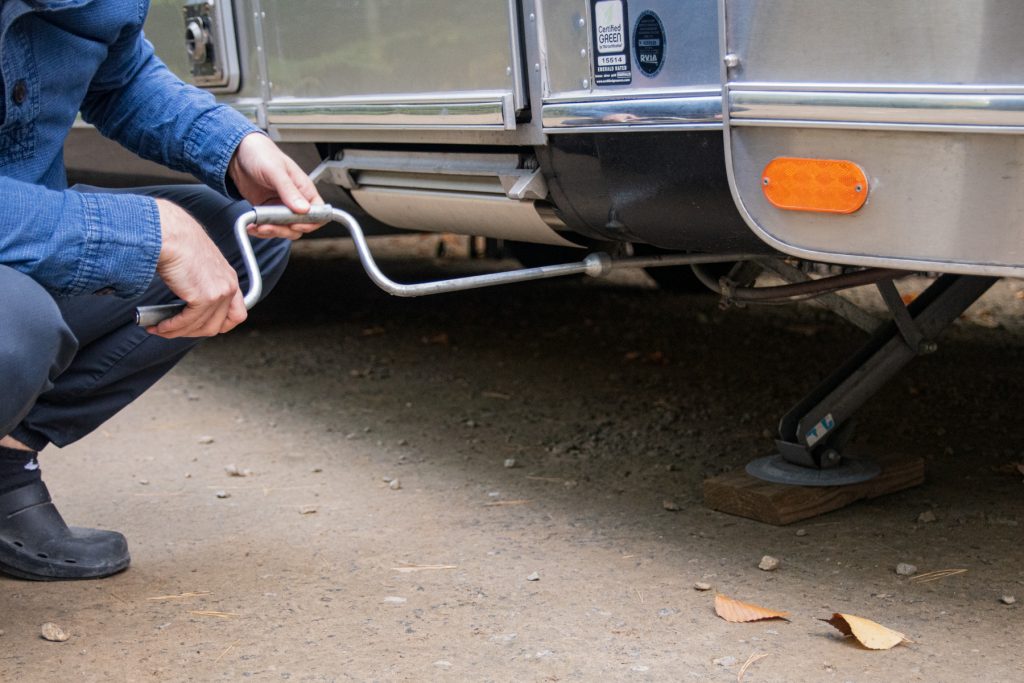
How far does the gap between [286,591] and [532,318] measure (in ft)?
7.72

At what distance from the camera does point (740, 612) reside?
1936 millimetres

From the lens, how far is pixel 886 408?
10.1 feet

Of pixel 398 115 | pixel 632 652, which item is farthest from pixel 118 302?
pixel 632 652

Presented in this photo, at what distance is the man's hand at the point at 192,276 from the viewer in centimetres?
167

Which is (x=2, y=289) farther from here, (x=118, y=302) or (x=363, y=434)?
(x=363, y=434)

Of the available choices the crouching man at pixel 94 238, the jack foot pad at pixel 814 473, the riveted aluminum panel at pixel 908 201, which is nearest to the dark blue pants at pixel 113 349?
the crouching man at pixel 94 238

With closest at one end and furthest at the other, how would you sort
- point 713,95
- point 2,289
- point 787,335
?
point 2,289, point 713,95, point 787,335

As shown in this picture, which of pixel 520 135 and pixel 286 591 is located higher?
pixel 520 135

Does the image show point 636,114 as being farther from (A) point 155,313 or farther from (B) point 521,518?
(B) point 521,518

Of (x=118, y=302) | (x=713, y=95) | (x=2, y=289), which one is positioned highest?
(x=713, y=95)

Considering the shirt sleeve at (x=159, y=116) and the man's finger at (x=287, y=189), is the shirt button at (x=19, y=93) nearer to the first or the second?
the shirt sleeve at (x=159, y=116)

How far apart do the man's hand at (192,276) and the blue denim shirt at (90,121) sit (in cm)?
2

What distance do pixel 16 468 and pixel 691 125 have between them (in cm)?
132

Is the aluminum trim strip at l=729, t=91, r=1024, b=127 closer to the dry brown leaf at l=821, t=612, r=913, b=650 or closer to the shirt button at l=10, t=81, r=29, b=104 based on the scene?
the dry brown leaf at l=821, t=612, r=913, b=650
